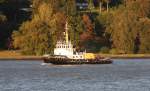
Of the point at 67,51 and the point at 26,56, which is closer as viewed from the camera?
the point at 67,51

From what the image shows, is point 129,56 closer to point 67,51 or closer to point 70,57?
point 67,51

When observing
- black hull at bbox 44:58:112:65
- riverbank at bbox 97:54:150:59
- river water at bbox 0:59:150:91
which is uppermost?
river water at bbox 0:59:150:91

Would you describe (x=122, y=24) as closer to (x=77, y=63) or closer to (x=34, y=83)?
(x=77, y=63)

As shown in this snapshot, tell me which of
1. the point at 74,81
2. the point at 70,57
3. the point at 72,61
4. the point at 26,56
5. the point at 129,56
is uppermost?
the point at 74,81

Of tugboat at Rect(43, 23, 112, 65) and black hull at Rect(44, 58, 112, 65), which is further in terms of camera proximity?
tugboat at Rect(43, 23, 112, 65)

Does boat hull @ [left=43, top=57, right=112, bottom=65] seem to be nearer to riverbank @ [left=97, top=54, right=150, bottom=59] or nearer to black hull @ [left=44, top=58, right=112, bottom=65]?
black hull @ [left=44, top=58, right=112, bottom=65]

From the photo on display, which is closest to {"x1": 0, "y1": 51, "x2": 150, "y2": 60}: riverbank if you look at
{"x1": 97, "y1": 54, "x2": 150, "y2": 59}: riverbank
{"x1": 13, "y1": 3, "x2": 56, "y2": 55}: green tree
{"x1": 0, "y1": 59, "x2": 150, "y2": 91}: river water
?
{"x1": 97, "y1": 54, "x2": 150, "y2": 59}: riverbank

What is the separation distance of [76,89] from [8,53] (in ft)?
323

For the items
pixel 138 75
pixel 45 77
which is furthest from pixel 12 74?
pixel 138 75

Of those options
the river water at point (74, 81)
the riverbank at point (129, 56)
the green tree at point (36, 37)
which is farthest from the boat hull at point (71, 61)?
the green tree at point (36, 37)

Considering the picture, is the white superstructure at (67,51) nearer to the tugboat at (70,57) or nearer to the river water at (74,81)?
the tugboat at (70,57)

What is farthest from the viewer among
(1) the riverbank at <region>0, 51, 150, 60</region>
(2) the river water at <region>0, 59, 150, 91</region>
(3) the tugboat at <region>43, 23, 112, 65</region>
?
(1) the riverbank at <region>0, 51, 150, 60</region>

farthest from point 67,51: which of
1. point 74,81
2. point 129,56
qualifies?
point 74,81

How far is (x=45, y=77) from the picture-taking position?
410 ft
